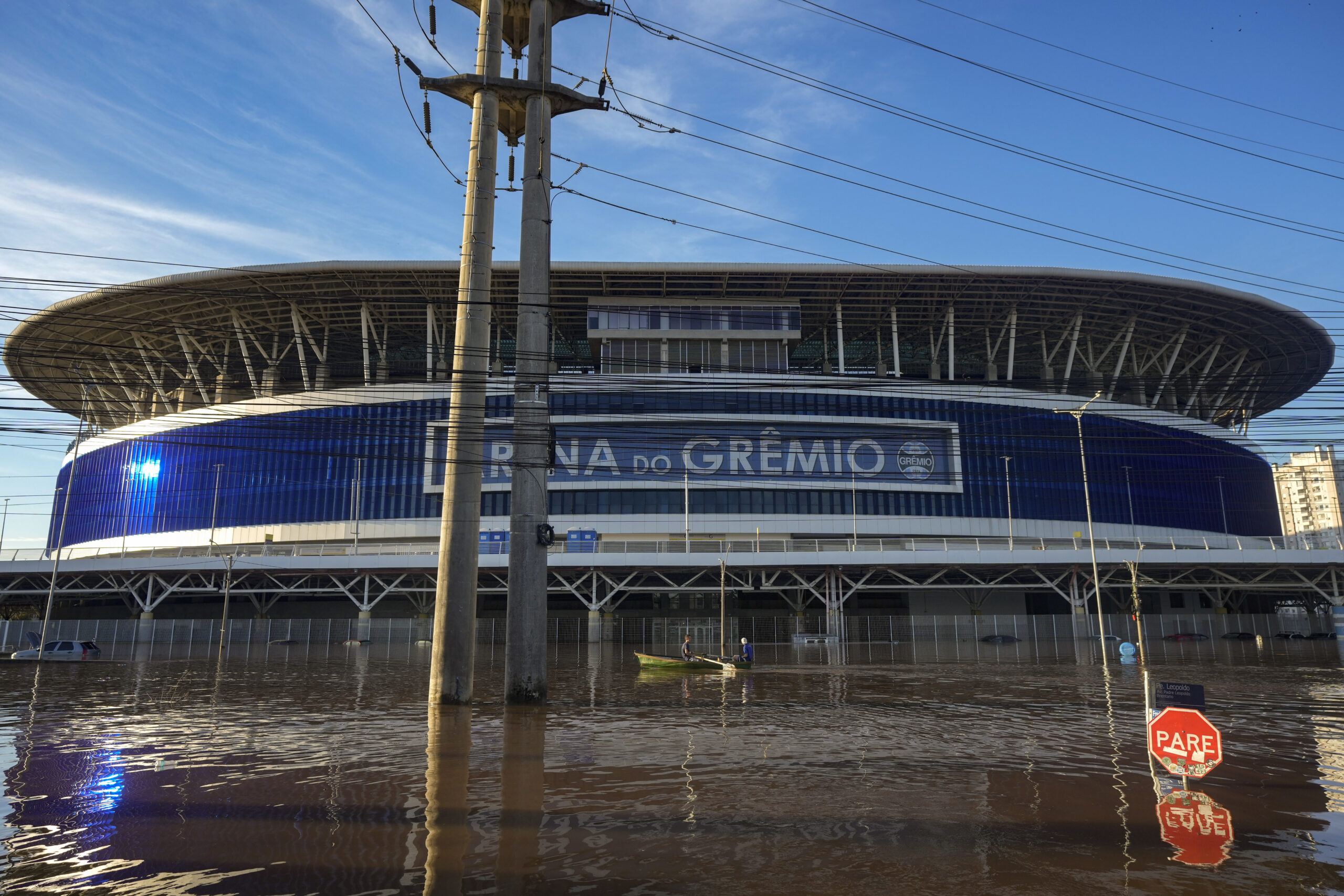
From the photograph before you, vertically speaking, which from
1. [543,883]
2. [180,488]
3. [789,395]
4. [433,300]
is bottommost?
[543,883]

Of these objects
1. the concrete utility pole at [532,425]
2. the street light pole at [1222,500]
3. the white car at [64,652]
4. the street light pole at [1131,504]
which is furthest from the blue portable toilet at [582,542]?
the street light pole at [1222,500]

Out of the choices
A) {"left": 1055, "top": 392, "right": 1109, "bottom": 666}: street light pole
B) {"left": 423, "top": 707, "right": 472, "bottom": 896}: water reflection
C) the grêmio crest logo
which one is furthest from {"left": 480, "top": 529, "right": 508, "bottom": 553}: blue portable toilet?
{"left": 423, "top": 707, "right": 472, "bottom": 896}: water reflection

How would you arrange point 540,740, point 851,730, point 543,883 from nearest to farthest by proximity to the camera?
1. point 543,883
2. point 540,740
3. point 851,730

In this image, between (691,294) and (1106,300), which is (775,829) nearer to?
(691,294)

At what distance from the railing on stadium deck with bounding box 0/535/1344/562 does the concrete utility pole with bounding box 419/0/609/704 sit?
38.3 meters

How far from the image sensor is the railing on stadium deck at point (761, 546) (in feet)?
212

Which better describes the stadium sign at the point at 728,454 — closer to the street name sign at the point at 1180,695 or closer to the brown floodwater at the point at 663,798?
the brown floodwater at the point at 663,798

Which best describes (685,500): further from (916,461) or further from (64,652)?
(64,652)

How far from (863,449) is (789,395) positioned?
8.86 metres

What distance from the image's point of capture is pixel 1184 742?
12.2m

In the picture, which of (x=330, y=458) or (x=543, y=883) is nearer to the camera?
(x=543, y=883)

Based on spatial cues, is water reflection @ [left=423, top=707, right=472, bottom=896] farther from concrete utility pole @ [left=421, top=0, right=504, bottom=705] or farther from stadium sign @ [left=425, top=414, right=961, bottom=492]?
stadium sign @ [left=425, top=414, right=961, bottom=492]

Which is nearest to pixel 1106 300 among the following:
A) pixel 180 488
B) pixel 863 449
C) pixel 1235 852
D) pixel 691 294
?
pixel 863 449

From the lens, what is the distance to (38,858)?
883 cm
